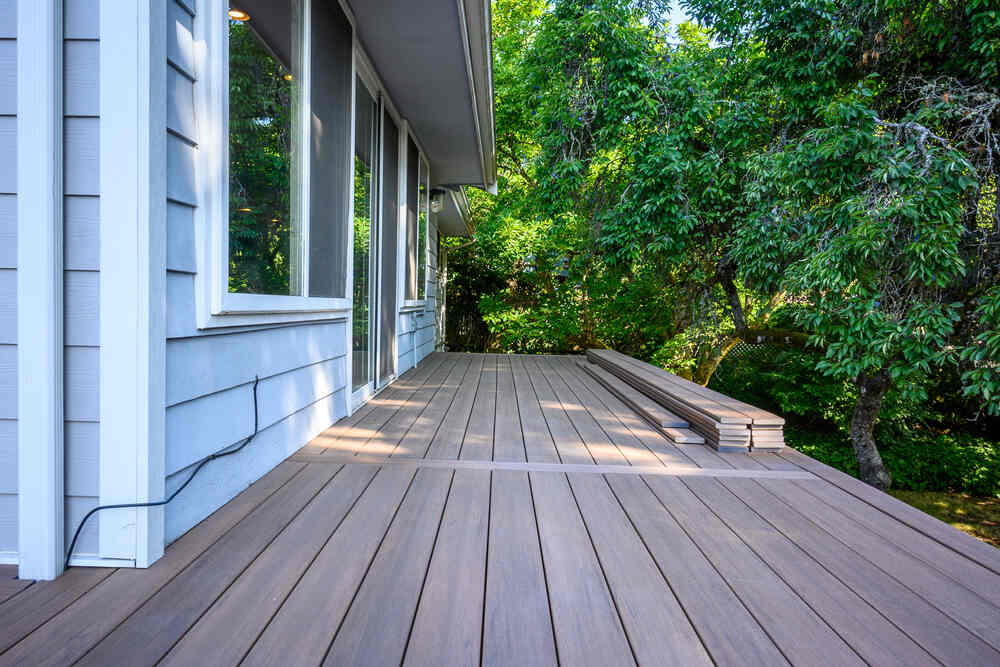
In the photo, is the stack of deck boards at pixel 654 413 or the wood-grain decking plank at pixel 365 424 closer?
the wood-grain decking plank at pixel 365 424

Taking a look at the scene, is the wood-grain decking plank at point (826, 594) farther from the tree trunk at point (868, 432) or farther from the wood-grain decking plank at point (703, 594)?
the tree trunk at point (868, 432)

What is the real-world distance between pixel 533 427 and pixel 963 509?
608cm

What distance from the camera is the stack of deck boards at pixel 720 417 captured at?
8.82ft

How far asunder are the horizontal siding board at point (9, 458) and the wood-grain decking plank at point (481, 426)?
1.52 meters

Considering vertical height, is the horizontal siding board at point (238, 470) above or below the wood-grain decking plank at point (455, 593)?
above

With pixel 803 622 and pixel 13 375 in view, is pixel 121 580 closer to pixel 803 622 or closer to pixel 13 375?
pixel 13 375

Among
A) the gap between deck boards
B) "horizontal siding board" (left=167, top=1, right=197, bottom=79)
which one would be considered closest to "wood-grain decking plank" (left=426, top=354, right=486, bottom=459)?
the gap between deck boards

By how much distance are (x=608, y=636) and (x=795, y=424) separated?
26.3 feet

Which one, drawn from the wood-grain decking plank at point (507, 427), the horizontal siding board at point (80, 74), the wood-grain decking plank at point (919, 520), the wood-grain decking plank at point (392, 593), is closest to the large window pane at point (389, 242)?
the wood-grain decking plank at point (507, 427)

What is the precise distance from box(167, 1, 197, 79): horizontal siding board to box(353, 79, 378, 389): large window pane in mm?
1706

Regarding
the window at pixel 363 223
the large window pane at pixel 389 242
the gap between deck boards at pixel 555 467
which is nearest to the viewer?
the gap between deck boards at pixel 555 467

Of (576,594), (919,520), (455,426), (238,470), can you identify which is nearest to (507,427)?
(455,426)

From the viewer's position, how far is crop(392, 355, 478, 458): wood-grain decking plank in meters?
2.51

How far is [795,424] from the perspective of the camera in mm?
7945
